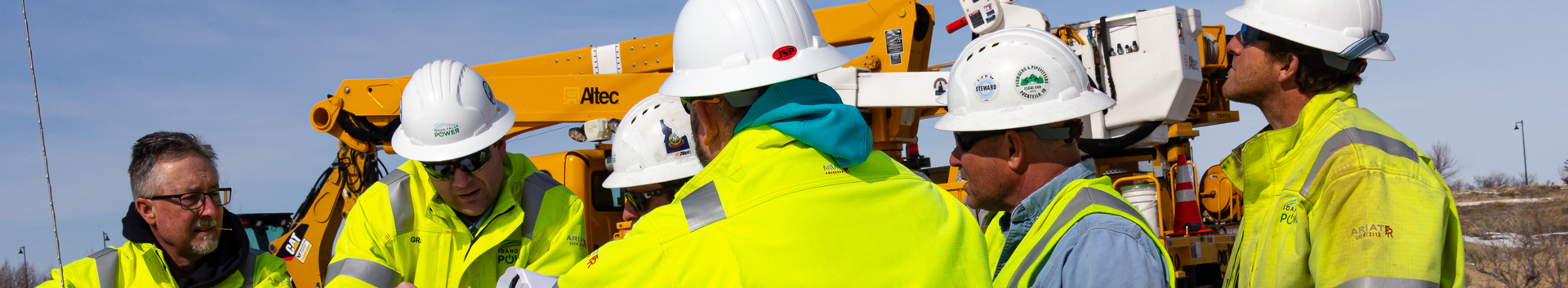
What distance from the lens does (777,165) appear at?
2074 millimetres

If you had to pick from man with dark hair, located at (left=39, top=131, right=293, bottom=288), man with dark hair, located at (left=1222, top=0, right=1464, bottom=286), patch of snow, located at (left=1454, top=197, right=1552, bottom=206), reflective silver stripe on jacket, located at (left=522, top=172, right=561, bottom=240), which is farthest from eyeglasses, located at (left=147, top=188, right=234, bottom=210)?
patch of snow, located at (left=1454, top=197, right=1552, bottom=206)

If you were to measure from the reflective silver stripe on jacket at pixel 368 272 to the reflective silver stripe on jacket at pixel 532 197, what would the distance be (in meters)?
0.54

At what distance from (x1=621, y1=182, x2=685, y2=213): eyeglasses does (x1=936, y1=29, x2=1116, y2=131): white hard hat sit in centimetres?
178

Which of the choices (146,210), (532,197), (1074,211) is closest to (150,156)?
(146,210)

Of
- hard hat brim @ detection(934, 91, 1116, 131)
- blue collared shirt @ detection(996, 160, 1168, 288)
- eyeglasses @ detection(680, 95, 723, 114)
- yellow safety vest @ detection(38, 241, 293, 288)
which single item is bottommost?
blue collared shirt @ detection(996, 160, 1168, 288)

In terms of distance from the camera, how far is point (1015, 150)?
3320mm

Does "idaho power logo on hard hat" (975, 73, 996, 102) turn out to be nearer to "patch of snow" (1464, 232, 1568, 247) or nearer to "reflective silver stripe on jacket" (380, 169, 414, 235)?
"reflective silver stripe on jacket" (380, 169, 414, 235)

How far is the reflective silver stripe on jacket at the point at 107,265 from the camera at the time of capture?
3.77m

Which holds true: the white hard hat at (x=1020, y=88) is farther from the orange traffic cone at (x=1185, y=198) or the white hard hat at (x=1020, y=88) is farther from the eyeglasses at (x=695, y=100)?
the orange traffic cone at (x=1185, y=198)

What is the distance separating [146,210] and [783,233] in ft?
10.3

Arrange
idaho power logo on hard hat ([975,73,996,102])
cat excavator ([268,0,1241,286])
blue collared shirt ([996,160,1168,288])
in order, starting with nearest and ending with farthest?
blue collared shirt ([996,160,1168,288])
idaho power logo on hard hat ([975,73,996,102])
cat excavator ([268,0,1241,286])

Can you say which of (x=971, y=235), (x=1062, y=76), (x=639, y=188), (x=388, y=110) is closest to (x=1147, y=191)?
(x=639, y=188)

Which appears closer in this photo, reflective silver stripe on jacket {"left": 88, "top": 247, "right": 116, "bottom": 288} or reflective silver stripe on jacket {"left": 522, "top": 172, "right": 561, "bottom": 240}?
reflective silver stripe on jacket {"left": 88, "top": 247, "right": 116, "bottom": 288}

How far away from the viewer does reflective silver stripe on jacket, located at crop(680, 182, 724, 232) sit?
78.6 inches
